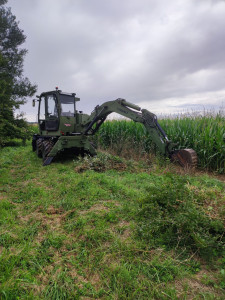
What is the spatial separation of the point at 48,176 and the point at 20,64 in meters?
19.9

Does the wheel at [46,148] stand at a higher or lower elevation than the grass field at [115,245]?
higher

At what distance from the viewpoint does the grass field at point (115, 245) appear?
190cm

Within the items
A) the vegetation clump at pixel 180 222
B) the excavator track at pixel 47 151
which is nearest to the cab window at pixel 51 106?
the excavator track at pixel 47 151

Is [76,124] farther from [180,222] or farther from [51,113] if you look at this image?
[180,222]

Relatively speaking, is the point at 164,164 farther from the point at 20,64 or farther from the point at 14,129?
the point at 20,64

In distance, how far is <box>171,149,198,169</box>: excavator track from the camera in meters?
5.80

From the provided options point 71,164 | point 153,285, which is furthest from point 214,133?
point 153,285

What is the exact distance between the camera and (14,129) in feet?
45.3

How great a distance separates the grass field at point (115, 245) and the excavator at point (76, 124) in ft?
8.50

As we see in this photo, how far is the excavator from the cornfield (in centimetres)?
76

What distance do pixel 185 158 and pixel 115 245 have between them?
161 inches

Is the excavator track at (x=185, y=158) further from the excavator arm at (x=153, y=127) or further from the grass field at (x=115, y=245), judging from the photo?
the grass field at (x=115, y=245)

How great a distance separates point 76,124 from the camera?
8.34 metres

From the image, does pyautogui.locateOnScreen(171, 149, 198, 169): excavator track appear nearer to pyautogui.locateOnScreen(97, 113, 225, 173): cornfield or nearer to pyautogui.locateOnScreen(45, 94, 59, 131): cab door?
pyautogui.locateOnScreen(97, 113, 225, 173): cornfield
